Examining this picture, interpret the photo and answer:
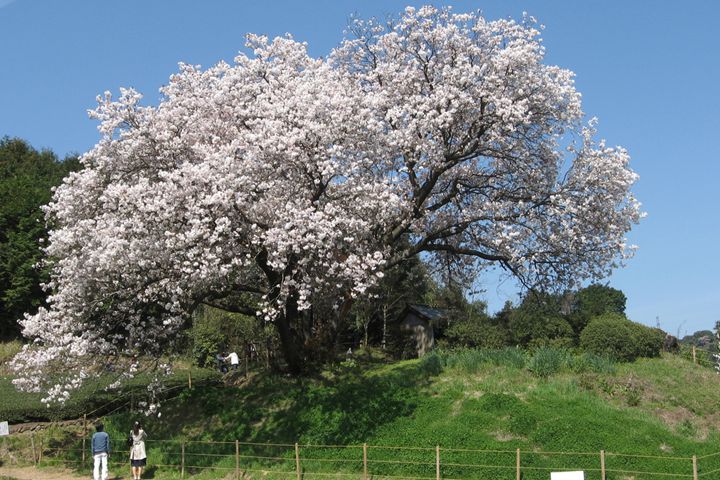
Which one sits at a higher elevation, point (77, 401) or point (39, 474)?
point (77, 401)

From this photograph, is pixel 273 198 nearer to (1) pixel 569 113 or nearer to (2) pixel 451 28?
(2) pixel 451 28

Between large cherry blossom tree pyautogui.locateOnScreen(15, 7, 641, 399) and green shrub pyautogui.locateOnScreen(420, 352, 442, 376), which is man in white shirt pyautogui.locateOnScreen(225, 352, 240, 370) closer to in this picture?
large cherry blossom tree pyautogui.locateOnScreen(15, 7, 641, 399)

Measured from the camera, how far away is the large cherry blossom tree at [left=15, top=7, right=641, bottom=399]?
21.8m


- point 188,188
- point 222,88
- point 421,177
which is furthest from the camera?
point 421,177

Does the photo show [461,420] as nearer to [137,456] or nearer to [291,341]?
[291,341]

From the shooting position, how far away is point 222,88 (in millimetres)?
24688

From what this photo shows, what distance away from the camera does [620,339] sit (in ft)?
84.7

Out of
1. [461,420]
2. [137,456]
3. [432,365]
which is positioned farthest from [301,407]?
[461,420]

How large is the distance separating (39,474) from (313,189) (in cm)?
1281

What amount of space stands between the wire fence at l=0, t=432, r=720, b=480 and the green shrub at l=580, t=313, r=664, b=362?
687cm

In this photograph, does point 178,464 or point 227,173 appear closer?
point 227,173

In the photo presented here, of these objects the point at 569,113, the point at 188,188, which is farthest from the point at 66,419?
the point at 569,113

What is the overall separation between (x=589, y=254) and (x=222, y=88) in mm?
13120

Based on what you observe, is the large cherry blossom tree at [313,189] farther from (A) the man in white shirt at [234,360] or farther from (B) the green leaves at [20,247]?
(B) the green leaves at [20,247]
